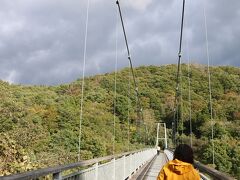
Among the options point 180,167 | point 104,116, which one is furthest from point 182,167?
point 104,116

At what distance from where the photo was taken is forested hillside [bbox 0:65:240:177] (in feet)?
106

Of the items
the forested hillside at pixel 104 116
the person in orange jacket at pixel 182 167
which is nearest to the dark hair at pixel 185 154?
the person in orange jacket at pixel 182 167

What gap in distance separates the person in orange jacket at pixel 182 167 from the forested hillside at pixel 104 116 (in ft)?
58.9

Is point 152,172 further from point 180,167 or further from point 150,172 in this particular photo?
point 180,167

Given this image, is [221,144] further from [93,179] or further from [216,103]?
[93,179]

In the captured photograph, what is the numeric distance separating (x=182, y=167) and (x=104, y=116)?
144 ft

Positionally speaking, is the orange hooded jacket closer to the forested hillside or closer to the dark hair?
the dark hair

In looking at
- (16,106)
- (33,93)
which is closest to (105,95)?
(33,93)

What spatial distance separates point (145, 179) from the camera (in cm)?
1121

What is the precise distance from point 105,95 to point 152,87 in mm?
17735

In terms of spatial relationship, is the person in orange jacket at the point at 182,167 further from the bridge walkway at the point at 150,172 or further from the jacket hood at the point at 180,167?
the bridge walkway at the point at 150,172

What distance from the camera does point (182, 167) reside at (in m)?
3.17


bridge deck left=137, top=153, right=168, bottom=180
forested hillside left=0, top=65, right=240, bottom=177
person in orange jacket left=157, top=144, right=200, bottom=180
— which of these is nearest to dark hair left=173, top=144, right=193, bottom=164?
person in orange jacket left=157, top=144, right=200, bottom=180

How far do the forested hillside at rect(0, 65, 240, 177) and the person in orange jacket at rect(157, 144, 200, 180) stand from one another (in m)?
17.9
